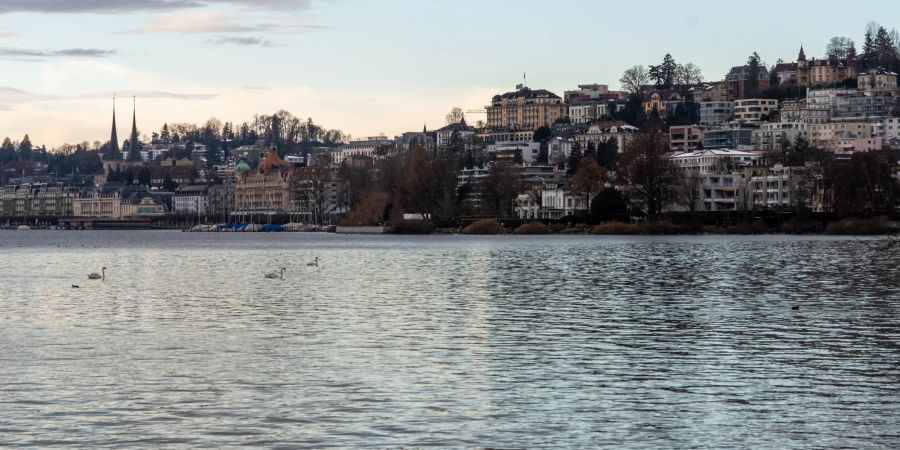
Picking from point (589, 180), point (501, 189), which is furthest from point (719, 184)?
point (501, 189)

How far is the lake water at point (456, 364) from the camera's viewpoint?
17.8 metres

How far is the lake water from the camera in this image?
58.2 ft

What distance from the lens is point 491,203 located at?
15512 centimetres

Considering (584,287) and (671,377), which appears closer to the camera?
(671,377)

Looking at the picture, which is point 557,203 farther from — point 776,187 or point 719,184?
point 776,187

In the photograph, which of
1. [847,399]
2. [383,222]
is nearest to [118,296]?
[847,399]

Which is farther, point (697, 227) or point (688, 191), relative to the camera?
point (688, 191)

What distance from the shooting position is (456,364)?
2383 cm

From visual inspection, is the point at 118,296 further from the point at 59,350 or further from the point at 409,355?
the point at 409,355

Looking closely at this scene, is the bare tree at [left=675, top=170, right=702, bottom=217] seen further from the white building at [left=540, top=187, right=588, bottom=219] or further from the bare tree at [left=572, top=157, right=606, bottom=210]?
A: the white building at [left=540, top=187, right=588, bottom=219]

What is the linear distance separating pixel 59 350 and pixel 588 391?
428 inches

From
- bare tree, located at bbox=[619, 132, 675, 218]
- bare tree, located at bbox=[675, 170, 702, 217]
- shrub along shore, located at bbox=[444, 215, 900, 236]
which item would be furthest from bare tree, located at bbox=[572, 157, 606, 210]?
bare tree, located at bbox=[619, 132, 675, 218]

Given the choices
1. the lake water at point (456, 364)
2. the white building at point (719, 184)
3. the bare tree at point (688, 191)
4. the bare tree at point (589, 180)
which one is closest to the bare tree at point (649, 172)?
the bare tree at point (688, 191)

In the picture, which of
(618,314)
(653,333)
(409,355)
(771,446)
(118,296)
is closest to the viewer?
(771,446)
